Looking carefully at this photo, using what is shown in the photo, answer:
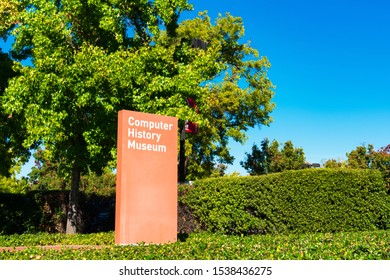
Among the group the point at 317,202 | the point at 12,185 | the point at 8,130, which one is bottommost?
the point at 317,202

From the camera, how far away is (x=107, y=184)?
3806 centimetres

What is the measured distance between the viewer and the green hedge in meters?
15.1

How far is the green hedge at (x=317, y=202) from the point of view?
15.1 m

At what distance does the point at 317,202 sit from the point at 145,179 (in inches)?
271

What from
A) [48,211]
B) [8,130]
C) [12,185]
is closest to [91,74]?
[8,130]

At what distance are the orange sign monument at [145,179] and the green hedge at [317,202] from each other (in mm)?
5370

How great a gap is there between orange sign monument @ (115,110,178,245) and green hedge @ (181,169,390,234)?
5370 millimetres

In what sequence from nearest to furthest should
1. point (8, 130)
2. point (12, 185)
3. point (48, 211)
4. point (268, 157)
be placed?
point (8, 130) → point (48, 211) → point (12, 185) → point (268, 157)

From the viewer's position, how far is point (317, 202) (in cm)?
1516

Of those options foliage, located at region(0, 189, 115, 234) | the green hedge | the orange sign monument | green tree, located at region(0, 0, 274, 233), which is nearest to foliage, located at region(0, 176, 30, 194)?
foliage, located at region(0, 189, 115, 234)

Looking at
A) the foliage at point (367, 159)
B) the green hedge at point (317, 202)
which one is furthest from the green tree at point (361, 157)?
the green hedge at point (317, 202)

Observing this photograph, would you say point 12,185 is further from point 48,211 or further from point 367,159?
point 367,159

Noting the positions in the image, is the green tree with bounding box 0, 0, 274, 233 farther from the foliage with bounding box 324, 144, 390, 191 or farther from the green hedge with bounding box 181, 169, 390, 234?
the foliage with bounding box 324, 144, 390, 191
